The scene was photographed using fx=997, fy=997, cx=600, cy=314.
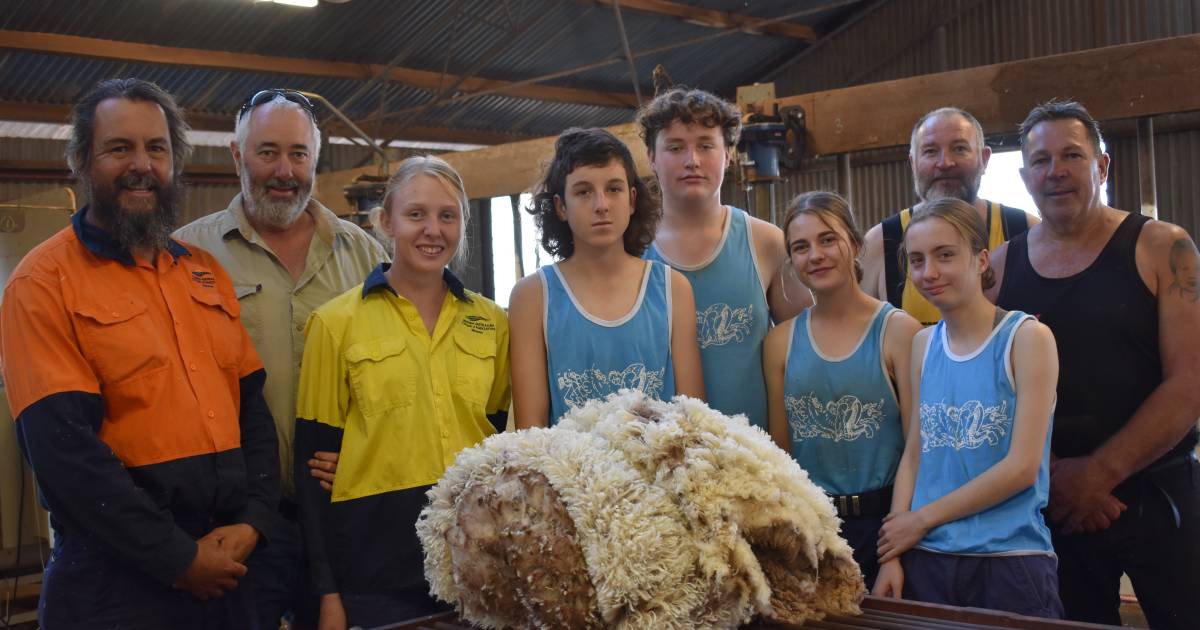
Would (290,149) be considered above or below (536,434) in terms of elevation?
above

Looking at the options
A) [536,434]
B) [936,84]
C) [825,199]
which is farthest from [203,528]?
[936,84]

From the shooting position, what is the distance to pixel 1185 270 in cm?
257

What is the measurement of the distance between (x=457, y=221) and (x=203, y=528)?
90cm

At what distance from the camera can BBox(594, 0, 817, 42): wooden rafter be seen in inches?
424

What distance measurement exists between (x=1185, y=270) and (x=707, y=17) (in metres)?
9.59

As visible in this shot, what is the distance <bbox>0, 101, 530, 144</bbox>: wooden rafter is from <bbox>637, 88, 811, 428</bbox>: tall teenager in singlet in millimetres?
7684

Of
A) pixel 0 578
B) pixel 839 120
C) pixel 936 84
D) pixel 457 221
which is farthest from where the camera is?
pixel 0 578

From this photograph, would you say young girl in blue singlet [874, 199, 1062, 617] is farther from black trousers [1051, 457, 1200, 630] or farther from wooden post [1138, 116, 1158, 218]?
wooden post [1138, 116, 1158, 218]

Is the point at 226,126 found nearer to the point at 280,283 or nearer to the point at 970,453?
the point at 280,283

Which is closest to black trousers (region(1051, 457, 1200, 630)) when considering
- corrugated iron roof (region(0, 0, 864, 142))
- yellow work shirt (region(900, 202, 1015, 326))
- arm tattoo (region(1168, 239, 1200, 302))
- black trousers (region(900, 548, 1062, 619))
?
arm tattoo (region(1168, 239, 1200, 302))

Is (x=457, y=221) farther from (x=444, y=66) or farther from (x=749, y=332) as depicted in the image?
(x=444, y=66)

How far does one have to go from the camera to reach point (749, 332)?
264 centimetres

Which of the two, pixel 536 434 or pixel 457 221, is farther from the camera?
pixel 457 221

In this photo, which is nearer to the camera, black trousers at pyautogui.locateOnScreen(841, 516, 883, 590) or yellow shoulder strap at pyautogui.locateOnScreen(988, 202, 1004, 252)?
black trousers at pyautogui.locateOnScreen(841, 516, 883, 590)
